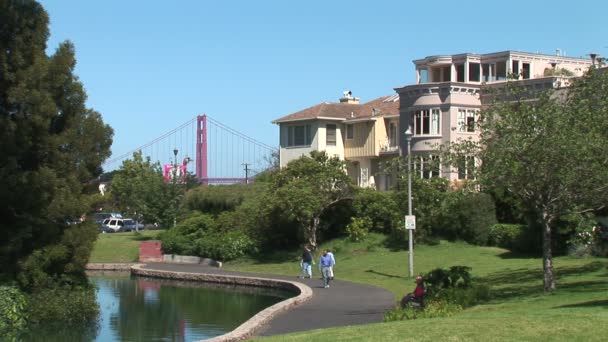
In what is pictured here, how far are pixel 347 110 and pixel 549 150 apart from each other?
47.0 meters

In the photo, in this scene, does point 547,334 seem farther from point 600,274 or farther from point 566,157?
point 600,274

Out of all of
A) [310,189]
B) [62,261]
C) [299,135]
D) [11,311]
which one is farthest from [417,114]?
[11,311]

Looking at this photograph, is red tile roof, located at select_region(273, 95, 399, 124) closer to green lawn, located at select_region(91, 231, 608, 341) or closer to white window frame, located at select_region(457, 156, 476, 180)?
green lawn, located at select_region(91, 231, 608, 341)

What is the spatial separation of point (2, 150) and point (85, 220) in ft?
13.4

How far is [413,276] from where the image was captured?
38.9m

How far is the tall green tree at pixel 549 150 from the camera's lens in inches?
1022

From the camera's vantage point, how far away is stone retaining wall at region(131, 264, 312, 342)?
73.0 ft

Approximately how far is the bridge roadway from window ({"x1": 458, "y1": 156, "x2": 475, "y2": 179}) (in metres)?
4.77

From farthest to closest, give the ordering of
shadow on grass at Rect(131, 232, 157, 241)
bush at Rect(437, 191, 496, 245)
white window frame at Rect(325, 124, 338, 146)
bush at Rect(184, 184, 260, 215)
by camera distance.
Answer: white window frame at Rect(325, 124, 338, 146)
shadow on grass at Rect(131, 232, 157, 241)
bush at Rect(184, 184, 260, 215)
bush at Rect(437, 191, 496, 245)

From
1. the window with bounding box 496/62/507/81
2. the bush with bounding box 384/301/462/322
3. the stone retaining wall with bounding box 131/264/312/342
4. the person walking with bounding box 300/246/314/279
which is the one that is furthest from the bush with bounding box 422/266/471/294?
the window with bounding box 496/62/507/81

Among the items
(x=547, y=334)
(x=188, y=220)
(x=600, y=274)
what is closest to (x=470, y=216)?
(x=600, y=274)

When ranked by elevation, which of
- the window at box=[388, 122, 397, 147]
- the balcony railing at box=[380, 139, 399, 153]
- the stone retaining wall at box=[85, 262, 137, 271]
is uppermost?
the window at box=[388, 122, 397, 147]

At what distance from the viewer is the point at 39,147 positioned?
2689 centimetres

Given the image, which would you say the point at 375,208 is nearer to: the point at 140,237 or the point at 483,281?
the point at 483,281
